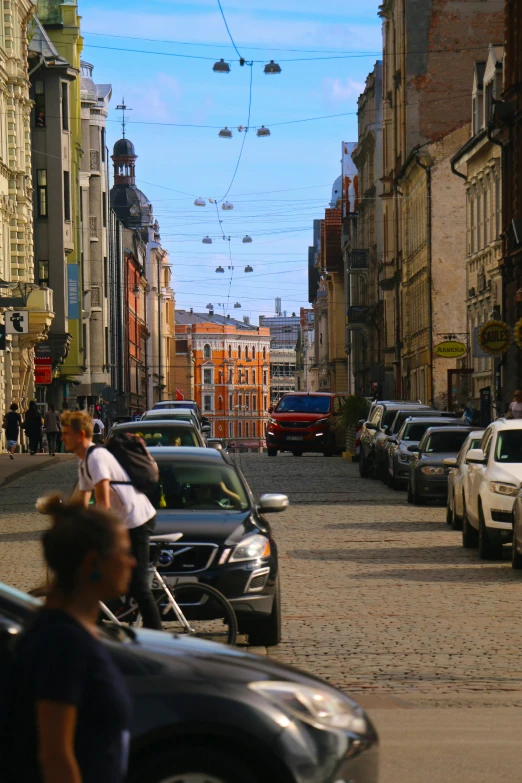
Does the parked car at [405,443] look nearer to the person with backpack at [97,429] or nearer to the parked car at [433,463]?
the parked car at [433,463]

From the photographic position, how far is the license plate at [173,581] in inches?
422

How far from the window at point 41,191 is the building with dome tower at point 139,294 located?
4059cm

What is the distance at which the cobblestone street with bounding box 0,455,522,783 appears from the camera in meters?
8.09

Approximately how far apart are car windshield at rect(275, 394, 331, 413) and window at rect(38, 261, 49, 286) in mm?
22296

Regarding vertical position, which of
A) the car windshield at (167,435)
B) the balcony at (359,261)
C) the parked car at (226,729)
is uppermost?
the balcony at (359,261)

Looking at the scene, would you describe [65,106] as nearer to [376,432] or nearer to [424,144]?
[424,144]

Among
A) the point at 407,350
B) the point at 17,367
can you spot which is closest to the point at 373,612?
the point at 17,367

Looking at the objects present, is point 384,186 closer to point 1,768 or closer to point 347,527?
point 347,527

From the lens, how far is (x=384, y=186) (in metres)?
80.0

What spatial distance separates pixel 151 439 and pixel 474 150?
1118 inches

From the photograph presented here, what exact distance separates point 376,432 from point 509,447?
55.0 feet

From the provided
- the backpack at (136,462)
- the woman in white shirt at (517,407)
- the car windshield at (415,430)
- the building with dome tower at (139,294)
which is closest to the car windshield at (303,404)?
the car windshield at (415,430)

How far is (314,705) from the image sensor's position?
16.0ft

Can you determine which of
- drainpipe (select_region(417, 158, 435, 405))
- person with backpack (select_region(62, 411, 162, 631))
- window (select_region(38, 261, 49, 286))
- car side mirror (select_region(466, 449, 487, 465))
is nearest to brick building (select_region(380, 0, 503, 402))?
drainpipe (select_region(417, 158, 435, 405))
